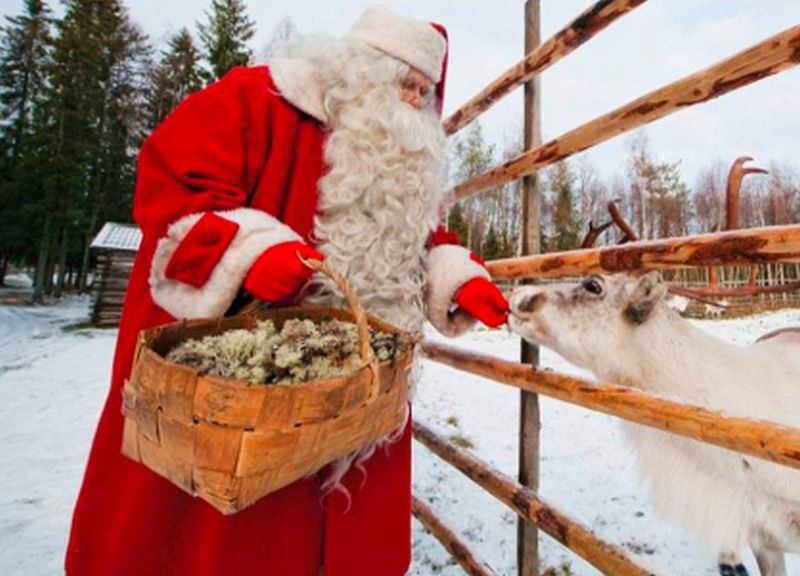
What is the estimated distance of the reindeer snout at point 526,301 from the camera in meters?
2.06

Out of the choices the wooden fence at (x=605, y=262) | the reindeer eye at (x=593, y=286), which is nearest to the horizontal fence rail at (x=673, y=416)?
the wooden fence at (x=605, y=262)

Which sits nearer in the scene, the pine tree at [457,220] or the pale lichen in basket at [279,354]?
the pale lichen in basket at [279,354]

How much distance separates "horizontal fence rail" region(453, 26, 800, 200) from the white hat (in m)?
0.59

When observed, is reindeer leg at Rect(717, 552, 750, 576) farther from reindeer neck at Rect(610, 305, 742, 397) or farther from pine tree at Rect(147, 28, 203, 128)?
pine tree at Rect(147, 28, 203, 128)

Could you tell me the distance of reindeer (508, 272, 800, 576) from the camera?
1.58 m

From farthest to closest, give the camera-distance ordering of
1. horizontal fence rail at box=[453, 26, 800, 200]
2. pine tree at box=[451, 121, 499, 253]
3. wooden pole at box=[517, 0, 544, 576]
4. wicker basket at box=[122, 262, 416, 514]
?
pine tree at box=[451, 121, 499, 253]
wooden pole at box=[517, 0, 544, 576]
horizontal fence rail at box=[453, 26, 800, 200]
wicker basket at box=[122, 262, 416, 514]

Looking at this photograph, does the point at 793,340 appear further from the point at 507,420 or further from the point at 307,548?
the point at 507,420

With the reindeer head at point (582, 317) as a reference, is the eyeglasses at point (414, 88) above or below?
above

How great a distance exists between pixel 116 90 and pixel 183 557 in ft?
83.5

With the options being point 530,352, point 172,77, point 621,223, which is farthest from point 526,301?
point 172,77

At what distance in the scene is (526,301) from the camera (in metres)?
2.07

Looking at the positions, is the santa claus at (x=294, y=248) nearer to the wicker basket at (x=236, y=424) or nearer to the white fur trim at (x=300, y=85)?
the white fur trim at (x=300, y=85)

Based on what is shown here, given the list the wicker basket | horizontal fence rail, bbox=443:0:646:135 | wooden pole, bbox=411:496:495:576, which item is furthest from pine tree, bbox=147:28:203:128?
the wicker basket

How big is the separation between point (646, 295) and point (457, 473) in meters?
2.58
